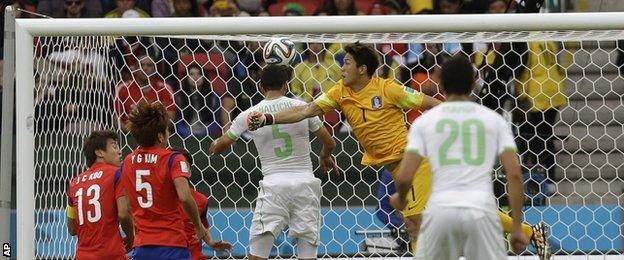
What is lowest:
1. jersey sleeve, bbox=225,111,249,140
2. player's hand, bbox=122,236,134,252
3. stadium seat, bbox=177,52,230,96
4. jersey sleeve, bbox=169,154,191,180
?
player's hand, bbox=122,236,134,252

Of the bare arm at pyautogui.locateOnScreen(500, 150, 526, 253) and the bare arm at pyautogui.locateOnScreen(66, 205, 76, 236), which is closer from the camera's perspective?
the bare arm at pyautogui.locateOnScreen(500, 150, 526, 253)

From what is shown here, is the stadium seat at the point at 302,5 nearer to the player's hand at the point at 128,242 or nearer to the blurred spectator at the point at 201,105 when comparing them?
the blurred spectator at the point at 201,105

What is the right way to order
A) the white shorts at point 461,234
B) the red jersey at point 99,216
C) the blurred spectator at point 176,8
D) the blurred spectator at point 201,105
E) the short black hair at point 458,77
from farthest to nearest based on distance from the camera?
the blurred spectator at point 176,8, the blurred spectator at point 201,105, the red jersey at point 99,216, the short black hair at point 458,77, the white shorts at point 461,234

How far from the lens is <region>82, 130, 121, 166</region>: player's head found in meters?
9.20

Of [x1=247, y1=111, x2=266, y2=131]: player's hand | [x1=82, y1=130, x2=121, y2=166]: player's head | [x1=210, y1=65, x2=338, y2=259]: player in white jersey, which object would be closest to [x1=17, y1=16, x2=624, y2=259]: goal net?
[x1=210, y1=65, x2=338, y2=259]: player in white jersey

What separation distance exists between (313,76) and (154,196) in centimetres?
317

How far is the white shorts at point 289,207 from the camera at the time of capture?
1000 cm

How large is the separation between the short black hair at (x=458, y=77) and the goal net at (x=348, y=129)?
3751 millimetres

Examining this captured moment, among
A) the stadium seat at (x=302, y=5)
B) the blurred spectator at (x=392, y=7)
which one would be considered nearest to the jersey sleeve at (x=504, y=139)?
the blurred spectator at (x=392, y=7)

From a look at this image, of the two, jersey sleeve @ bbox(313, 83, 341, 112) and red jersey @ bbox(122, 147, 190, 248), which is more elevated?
jersey sleeve @ bbox(313, 83, 341, 112)

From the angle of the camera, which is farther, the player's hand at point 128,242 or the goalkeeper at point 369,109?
the goalkeeper at point 369,109

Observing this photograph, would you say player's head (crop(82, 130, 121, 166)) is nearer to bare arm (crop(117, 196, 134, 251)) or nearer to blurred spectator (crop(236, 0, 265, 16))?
bare arm (crop(117, 196, 134, 251))

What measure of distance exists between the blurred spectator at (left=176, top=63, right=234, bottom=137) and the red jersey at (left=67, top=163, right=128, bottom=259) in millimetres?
2537

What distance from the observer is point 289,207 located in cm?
1007
